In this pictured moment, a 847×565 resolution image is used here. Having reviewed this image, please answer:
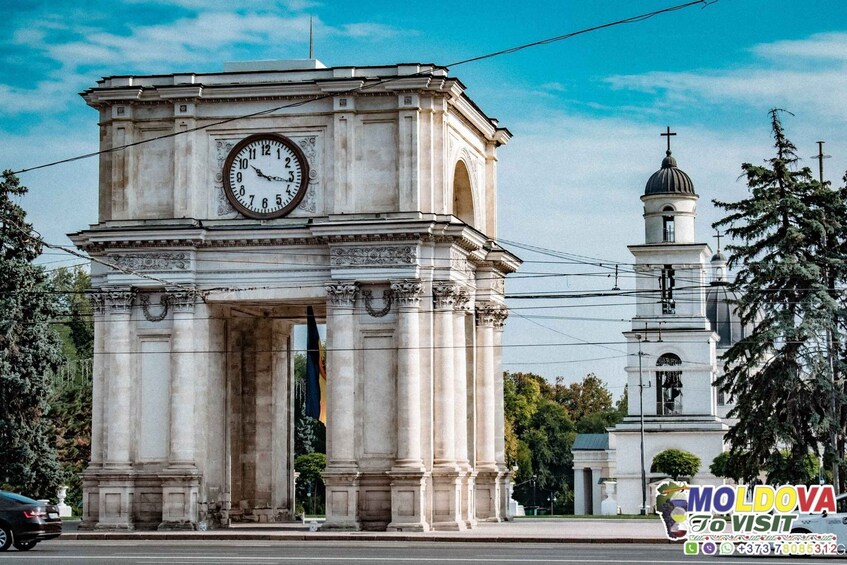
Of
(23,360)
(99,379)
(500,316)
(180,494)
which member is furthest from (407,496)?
(23,360)

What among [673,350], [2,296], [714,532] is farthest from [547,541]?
[673,350]

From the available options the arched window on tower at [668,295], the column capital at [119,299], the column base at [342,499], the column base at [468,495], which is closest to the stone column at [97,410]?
the column capital at [119,299]

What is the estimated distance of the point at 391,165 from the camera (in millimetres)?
49281

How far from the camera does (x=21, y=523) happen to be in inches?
1437

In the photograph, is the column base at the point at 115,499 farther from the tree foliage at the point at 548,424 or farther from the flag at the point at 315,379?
the tree foliage at the point at 548,424

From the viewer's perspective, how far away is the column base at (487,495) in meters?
55.6

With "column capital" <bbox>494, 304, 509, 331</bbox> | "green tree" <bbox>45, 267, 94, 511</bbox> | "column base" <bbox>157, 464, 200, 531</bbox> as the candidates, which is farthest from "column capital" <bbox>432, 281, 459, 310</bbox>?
"green tree" <bbox>45, 267, 94, 511</bbox>

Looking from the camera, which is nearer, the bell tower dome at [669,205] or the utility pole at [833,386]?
the utility pole at [833,386]

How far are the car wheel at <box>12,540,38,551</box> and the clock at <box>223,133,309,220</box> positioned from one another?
15.5m

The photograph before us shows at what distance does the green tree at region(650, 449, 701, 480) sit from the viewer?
342 feet

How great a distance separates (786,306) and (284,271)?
15.5 metres

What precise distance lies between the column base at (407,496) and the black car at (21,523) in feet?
42.8

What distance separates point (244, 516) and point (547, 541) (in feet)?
48.8

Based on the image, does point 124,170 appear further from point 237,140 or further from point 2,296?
point 2,296
